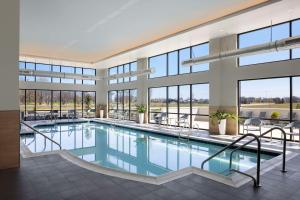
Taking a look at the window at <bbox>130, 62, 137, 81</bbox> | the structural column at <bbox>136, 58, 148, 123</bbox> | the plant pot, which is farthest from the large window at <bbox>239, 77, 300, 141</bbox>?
the window at <bbox>130, 62, 137, 81</bbox>

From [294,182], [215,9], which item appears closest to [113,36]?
[215,9]

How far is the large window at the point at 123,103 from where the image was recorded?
13867 mm

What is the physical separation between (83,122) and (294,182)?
12.8 meters

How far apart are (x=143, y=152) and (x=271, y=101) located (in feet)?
15.8

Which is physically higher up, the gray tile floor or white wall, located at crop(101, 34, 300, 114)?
white wall, located at crop(101, 34, 300, 114)

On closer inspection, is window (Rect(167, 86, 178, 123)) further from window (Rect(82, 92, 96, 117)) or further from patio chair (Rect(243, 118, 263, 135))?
window (Rect(82, 92, 96, 117))

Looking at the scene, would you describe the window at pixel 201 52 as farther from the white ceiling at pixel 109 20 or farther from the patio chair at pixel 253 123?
the patio chair at pixel 253 123

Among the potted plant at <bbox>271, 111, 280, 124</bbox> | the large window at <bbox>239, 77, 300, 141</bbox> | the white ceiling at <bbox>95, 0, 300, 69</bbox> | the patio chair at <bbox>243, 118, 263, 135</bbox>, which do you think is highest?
the white ceiling at <bbox>95, 0, 300, 69</bbox>

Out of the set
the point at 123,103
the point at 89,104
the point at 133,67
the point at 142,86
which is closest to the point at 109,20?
the point at 142,86

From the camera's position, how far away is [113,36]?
26.6 ft

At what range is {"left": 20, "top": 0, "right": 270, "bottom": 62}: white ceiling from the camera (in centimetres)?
538

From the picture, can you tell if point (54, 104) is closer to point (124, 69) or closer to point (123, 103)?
point (123, 103)

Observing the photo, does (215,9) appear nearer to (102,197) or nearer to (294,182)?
(294,182)

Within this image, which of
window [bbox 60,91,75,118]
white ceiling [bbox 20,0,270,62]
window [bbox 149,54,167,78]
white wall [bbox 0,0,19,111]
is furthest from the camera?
window [bbox 60,91,75,118]
